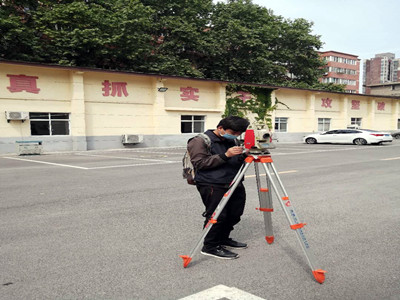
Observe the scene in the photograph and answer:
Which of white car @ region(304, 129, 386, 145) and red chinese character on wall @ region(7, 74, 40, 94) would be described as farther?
white car @ region(304, 129, 386, 145)

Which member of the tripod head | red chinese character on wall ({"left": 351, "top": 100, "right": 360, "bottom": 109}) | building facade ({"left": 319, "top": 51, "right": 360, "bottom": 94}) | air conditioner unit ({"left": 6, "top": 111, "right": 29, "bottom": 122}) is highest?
building facade ({"left": 319, "top": 51, "right": 360, "bottom": 94})

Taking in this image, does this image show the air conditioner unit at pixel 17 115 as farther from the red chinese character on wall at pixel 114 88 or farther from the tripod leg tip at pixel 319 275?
the tripod leg tip at pixel 319 275

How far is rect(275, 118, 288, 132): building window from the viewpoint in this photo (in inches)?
1198

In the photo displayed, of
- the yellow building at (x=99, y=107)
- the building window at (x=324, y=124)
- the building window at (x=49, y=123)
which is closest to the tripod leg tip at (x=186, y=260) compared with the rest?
the yellow building at (x=99, y=107)

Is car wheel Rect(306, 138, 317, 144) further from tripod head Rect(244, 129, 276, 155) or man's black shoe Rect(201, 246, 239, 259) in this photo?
tripod head Rect(244, 129, 276, 155)

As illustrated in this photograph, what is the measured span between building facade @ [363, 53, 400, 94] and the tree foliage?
4151 inches

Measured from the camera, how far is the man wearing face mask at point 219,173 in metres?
3.51

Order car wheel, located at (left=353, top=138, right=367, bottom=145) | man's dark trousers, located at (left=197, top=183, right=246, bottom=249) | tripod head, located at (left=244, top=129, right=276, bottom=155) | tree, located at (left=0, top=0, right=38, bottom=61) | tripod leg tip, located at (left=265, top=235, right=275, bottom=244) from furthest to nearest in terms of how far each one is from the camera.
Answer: car wheel, located at (left=353, top=138, right=367, bottom=145)
tree, located at (left=0, top=0, right=38, bottom=61)
tripod leg tip, located at (left=265, top=235, right=275, bottom=244)
man's dark trousers, located at (left=197, top=183, right=246, bottom=249)
tripod head, located at (left=244, top=129, right=276, bottom=155)

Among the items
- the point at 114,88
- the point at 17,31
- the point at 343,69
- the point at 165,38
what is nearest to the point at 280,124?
the point at 165,38

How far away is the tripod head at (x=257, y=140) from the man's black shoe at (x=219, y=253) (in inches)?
47.9

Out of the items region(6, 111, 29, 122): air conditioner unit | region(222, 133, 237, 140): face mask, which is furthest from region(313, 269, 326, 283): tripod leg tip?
region(6, 111, 29, 122): air conditioner unit

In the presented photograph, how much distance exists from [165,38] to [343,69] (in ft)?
263

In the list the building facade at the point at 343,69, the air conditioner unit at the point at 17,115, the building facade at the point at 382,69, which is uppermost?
the building facade at the point at 382,69

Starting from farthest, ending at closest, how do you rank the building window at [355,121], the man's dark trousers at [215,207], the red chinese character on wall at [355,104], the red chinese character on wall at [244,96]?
the building window at [355,121] < the red chinese character on wall at [355,104] < the red chinese character on wall at [244,96] < the man's dark trousers at [215,207]
